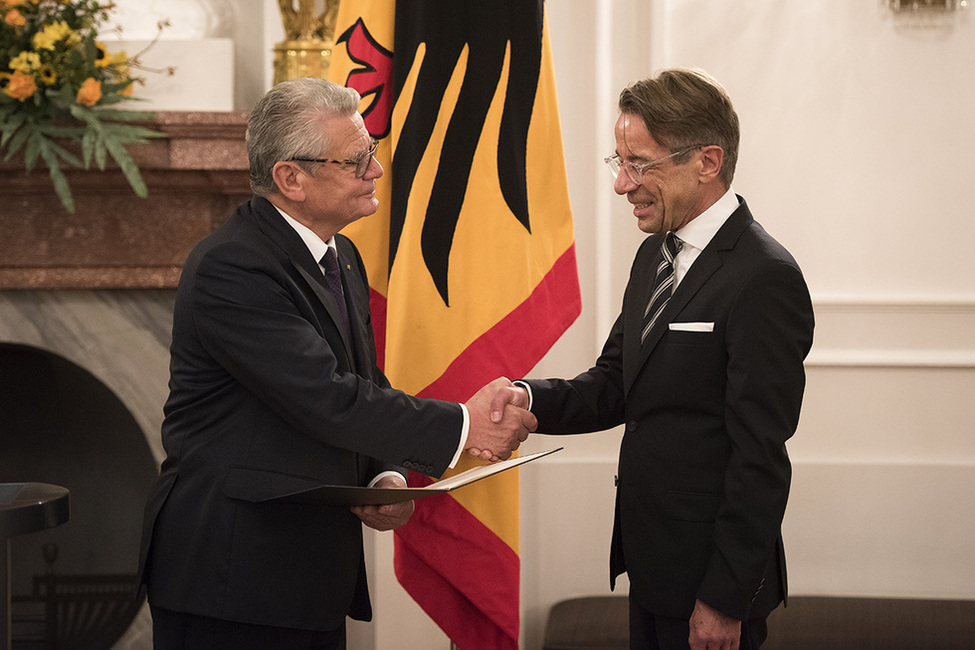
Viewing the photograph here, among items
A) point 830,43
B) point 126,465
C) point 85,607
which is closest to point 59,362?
point 126,465

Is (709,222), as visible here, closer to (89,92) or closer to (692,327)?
(692,327)

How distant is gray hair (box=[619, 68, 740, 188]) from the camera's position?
1.77 metres

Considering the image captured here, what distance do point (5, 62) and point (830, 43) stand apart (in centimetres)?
268

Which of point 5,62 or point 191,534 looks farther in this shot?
point 5,62

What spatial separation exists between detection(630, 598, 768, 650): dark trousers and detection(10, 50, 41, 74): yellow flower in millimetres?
2255

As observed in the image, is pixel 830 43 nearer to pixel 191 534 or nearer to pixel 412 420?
pixel 412 420

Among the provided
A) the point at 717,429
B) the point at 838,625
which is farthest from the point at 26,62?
the point at 838,625

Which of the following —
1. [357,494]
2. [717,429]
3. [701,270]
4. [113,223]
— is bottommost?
[357,494]

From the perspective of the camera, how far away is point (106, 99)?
2.87 m

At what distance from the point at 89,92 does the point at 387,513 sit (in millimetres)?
1625

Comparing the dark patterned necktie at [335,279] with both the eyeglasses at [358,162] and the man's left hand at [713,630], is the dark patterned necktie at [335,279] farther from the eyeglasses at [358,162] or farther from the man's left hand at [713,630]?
the man's left hand at [713,630]

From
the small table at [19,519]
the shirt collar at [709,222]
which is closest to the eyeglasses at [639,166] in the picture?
the shirt collar at [709,222]

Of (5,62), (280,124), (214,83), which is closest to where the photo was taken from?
(280,124)

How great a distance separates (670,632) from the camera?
177 cm
